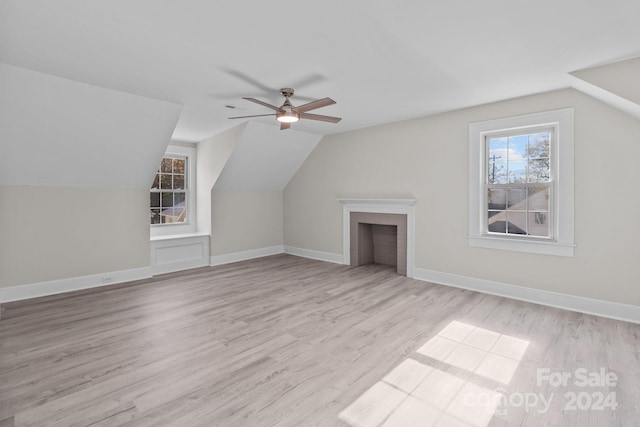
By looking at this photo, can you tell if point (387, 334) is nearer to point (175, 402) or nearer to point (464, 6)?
point (175, 402)

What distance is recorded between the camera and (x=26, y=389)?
2129mm

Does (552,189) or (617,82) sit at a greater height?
(617,82)

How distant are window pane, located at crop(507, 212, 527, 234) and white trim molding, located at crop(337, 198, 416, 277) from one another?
132 centimetres

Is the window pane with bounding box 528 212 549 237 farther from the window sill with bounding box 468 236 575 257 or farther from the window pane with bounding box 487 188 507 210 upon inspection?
the window pane with bounding box 487 188 507 210

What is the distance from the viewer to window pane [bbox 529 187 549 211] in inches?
150

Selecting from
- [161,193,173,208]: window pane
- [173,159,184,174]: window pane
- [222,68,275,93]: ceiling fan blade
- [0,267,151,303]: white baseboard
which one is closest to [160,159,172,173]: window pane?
[173,159,184,174]: window pane

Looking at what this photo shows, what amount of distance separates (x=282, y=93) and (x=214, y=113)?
4.73 feet

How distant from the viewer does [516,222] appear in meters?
4.05

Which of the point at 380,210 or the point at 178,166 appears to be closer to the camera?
the point at 380,210

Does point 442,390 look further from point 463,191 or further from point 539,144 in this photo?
point 539,144

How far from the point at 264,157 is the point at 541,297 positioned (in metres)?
4.82

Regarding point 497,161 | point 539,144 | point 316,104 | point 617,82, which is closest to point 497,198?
point 497,161

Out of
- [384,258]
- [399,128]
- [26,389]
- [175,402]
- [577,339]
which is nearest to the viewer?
[175,402]

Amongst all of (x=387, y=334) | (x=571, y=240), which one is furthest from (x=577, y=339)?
(x=387, y=334)
